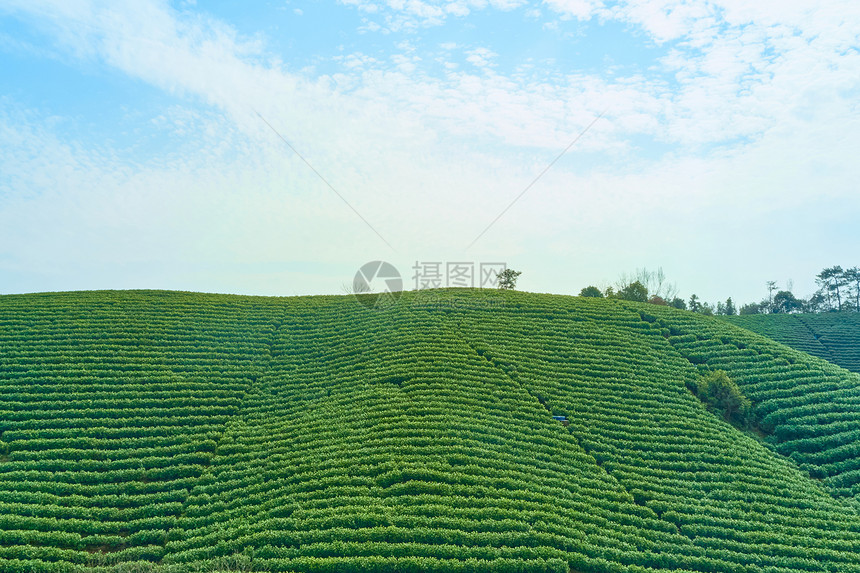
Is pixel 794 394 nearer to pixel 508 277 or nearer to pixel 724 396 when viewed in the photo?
pixel 724 396

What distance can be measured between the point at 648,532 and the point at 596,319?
68.8 ft

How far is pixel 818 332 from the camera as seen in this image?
162 ft

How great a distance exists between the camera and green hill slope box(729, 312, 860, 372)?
45.0 metres

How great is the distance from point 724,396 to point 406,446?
19338 millimetres

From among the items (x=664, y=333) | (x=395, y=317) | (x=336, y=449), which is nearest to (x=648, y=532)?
(x=336, y=449)

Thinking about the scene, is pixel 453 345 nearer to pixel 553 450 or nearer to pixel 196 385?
pixel 553 450

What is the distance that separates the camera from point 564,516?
1873cm

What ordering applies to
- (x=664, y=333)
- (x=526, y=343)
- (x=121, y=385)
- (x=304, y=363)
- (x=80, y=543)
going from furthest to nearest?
(x=664, y=333) < (x=526, y=343) < (x=304, y=363) < (x=121, y=385) < (x=80, y=543)

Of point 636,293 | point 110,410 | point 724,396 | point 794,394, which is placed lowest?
point 110,410

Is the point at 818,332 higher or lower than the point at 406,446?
higher

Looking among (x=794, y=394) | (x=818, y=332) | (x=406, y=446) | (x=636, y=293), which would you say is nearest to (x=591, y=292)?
(x=636, y=293)

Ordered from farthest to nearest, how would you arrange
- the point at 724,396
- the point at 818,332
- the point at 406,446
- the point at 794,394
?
the point at 818,332 < the point at 794,394 < the point at 724,396 < the point at 406,446

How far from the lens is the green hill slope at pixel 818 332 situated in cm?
4497

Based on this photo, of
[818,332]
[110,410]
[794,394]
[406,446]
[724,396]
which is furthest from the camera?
[818,332]
